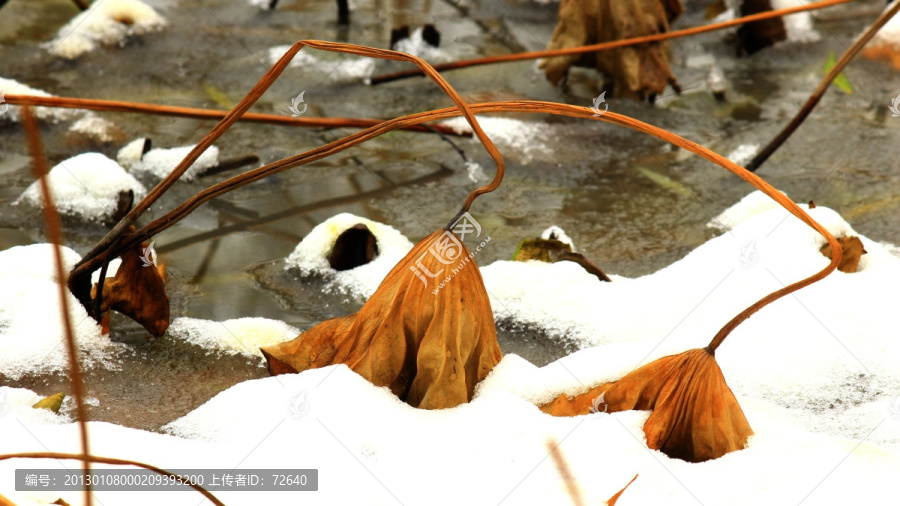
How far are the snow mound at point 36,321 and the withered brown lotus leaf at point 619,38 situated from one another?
4.80 feet

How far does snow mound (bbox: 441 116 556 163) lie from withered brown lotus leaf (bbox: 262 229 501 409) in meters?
0.99

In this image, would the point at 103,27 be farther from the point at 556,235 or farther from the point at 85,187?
the point at 556,235

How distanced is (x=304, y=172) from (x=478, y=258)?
542 mm

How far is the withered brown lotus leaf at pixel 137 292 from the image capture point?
4.36 feet

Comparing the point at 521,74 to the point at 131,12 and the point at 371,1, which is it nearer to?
the point at 371,1

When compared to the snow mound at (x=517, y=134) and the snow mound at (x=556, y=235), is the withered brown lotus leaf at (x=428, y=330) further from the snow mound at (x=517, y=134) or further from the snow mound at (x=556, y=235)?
the snow mound at (x=517, y=134)

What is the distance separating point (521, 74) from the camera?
2549 millimetres

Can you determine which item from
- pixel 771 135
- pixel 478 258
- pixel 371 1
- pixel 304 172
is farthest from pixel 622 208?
pixel 371 1

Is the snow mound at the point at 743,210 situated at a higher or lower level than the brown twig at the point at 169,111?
lower

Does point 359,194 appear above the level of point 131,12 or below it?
below

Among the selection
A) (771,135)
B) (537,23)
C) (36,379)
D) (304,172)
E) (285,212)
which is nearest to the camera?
(36,379)

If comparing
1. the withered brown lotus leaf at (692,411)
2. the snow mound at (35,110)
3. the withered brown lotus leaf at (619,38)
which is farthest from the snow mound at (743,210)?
the snow mound at (35,110)

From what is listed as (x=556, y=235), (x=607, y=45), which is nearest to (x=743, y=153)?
(x=607, y=45)

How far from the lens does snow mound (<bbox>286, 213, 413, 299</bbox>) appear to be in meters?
1.58
